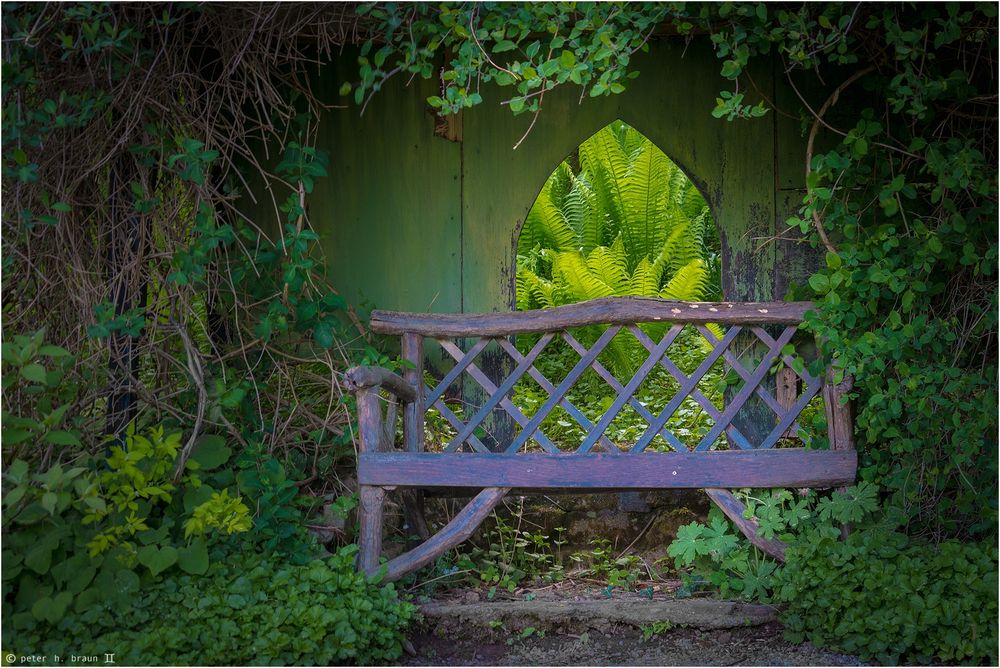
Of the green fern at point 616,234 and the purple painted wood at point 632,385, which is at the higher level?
the green fern at point 616,234

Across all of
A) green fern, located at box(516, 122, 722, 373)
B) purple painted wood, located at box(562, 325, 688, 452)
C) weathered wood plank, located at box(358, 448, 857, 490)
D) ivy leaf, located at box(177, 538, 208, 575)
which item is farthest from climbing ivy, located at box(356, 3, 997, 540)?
green fern, located at box(516, 122, 722, 373)

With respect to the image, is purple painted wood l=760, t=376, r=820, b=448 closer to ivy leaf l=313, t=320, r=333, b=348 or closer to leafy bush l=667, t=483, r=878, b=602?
leafy bush l=667, t=483, r=878, b=602

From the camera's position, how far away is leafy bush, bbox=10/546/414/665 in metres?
3.19

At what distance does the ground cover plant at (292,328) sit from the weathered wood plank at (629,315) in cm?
24

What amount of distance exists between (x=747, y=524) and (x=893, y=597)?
64 centimetres

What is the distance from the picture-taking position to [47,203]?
3619mm

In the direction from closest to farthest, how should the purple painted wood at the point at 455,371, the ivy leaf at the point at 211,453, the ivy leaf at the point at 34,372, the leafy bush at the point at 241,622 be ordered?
the ivy leaf at the point at 34,372
the leafy bush at the point at 241,622
the ivy leaf at the point at 211,453
the purple painted wood at the point at 455,371

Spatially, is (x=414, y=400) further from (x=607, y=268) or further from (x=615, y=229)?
(x=615, y=229)

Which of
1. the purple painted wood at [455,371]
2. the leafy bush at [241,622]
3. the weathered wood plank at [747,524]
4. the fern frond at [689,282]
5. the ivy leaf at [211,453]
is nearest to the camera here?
the leafy bush at [241,622]

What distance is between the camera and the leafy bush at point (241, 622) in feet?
10.5

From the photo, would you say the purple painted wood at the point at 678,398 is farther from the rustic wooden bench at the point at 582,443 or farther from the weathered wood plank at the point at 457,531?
the weathered wood plank at the point at 457,531

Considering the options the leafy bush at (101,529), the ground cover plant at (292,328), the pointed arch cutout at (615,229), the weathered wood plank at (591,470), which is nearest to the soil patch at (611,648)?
the ground cover plant at (292,328)

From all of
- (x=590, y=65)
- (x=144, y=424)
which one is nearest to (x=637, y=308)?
(x=590, y=65)

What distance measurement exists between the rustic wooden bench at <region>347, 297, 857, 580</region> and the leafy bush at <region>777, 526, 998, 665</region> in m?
0.26
